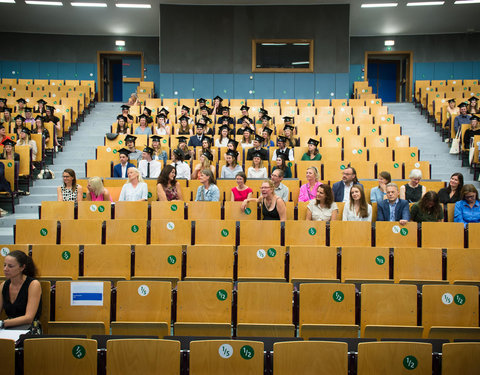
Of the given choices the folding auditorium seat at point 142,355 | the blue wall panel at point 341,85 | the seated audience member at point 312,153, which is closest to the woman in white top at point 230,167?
the seated audience member at point 312,153

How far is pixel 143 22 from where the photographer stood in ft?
47.4

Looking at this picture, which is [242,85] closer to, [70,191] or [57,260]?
[70,191]

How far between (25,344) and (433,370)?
8.04 feet

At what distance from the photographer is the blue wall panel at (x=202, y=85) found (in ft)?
42.9

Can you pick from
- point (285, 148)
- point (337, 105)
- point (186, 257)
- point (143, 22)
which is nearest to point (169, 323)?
point (186, 257)

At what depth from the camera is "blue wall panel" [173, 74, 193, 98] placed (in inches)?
514

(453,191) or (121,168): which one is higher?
(121,168)

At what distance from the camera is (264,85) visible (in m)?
13.1

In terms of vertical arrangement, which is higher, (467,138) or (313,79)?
(313,79)

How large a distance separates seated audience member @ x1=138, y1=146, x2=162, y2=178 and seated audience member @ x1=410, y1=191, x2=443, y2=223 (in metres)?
3.67

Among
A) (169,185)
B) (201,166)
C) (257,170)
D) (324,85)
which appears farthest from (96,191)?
(324,85)

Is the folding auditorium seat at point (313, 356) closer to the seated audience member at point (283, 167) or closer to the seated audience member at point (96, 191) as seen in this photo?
the seated audience member at point (96, 191)

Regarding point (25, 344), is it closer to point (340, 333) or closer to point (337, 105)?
point (340, 333)

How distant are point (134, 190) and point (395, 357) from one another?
393 centimetres
